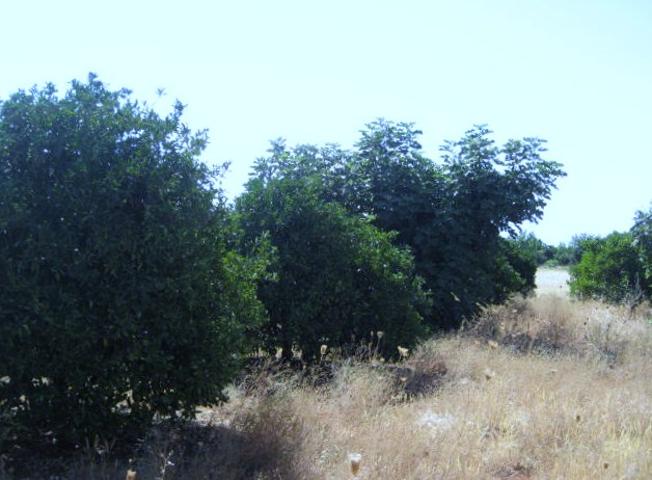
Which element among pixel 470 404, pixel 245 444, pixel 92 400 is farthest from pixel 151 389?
pixel 470 404

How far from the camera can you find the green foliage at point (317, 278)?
736cm

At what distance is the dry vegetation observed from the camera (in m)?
4.50

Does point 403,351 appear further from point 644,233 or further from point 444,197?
point 644,233

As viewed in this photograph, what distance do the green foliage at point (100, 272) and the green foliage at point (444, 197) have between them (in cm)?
545

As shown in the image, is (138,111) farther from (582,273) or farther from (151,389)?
(582,273)

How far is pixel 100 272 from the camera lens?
452 centimetres

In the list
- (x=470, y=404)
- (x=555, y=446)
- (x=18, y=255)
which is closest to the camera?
(x=18, y=255)

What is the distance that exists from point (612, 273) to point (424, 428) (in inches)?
515

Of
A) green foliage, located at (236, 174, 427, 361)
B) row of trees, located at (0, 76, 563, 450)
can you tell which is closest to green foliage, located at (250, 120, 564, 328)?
green foliage, located at (236, 174, 427, 361)

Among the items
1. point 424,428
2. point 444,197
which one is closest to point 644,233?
point 444,197

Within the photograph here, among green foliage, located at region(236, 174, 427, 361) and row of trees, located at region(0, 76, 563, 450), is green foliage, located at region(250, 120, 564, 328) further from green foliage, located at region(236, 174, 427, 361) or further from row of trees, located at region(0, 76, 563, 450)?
row of trees, located at region(0, 76, 563, 450)

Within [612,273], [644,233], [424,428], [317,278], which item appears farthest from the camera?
[612,273]

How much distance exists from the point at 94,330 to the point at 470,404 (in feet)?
10.6

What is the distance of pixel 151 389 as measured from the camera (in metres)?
4.75
